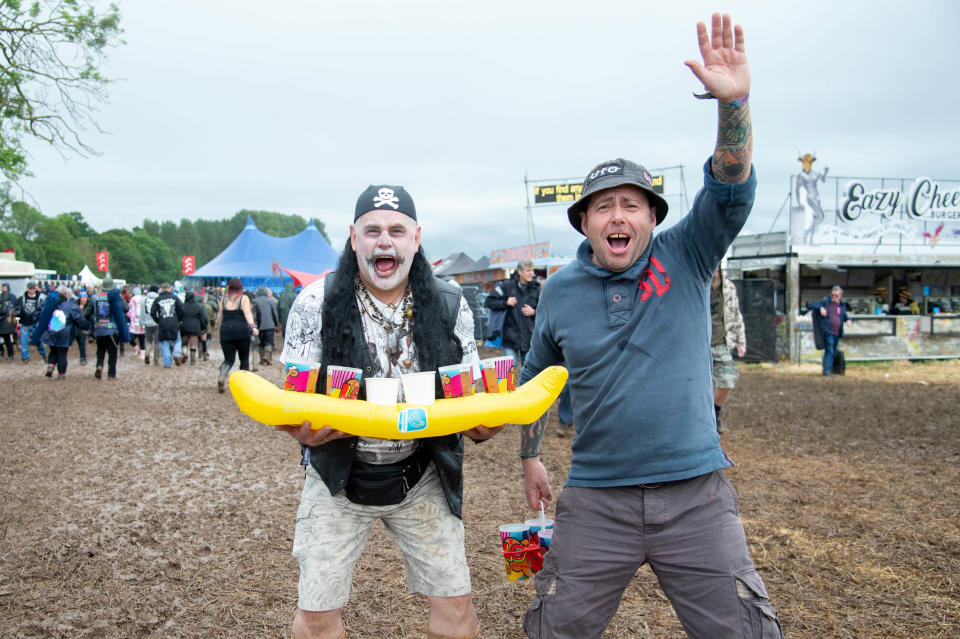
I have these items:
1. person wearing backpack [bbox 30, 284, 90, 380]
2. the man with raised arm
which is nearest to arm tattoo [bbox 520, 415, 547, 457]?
the man with raised arm

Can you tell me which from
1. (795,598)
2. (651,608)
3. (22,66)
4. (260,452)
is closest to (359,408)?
(651,608)

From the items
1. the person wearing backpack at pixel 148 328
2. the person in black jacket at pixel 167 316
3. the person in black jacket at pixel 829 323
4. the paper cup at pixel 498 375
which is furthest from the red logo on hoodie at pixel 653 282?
the person wearing backpack at pixel 148 328

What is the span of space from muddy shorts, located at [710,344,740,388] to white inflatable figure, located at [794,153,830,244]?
1208cm

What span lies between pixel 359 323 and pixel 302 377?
397 millimetres

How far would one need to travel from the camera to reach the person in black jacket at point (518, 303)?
30.0ft

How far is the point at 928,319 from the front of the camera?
55.8ft

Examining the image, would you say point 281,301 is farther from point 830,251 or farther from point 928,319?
point 928,319

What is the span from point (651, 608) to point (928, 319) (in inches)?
682

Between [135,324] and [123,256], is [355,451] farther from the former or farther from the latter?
[123,256]

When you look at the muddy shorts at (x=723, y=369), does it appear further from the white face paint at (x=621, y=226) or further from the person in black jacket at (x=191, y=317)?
the person in black jacket at (x=191, y=317)

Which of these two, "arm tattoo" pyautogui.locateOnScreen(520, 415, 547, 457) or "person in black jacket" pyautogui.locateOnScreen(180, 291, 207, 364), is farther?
"person in black jacket" pyautogui.locateOnScreen(180, 291, 207, 364)

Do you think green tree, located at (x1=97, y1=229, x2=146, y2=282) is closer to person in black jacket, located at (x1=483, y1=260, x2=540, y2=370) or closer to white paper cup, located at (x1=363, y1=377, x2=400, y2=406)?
person in black jacket, located at (x1=483, y1=260, x2=540, y2=370)

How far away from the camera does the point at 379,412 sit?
89.2 inches

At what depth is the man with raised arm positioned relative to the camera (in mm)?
2219
